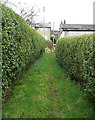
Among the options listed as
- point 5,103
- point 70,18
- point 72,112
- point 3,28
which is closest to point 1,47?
point 3,28

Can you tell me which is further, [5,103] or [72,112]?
[5,103]

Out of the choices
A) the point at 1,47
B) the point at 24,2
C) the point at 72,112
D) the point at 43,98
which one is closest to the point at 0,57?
the point at 1,47

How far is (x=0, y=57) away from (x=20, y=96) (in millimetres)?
1668

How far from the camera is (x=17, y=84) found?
539cm

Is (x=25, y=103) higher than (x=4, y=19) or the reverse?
the reverse

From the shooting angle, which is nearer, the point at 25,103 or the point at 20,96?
the point at 25,103

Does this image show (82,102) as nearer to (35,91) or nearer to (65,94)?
(65,94)

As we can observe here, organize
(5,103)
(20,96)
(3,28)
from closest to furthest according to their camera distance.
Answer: (3,28)
(5,103)
(20,96)

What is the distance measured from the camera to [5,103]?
3.82 metres

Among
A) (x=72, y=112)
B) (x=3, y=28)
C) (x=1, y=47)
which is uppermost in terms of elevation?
(x=3, y=28)

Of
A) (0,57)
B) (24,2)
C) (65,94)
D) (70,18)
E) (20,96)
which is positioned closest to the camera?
(0,57)

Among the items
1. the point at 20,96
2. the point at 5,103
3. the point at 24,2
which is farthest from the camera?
the point at 24,2

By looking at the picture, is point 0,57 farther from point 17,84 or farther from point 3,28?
point 17,84

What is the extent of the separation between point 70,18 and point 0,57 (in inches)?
1415
